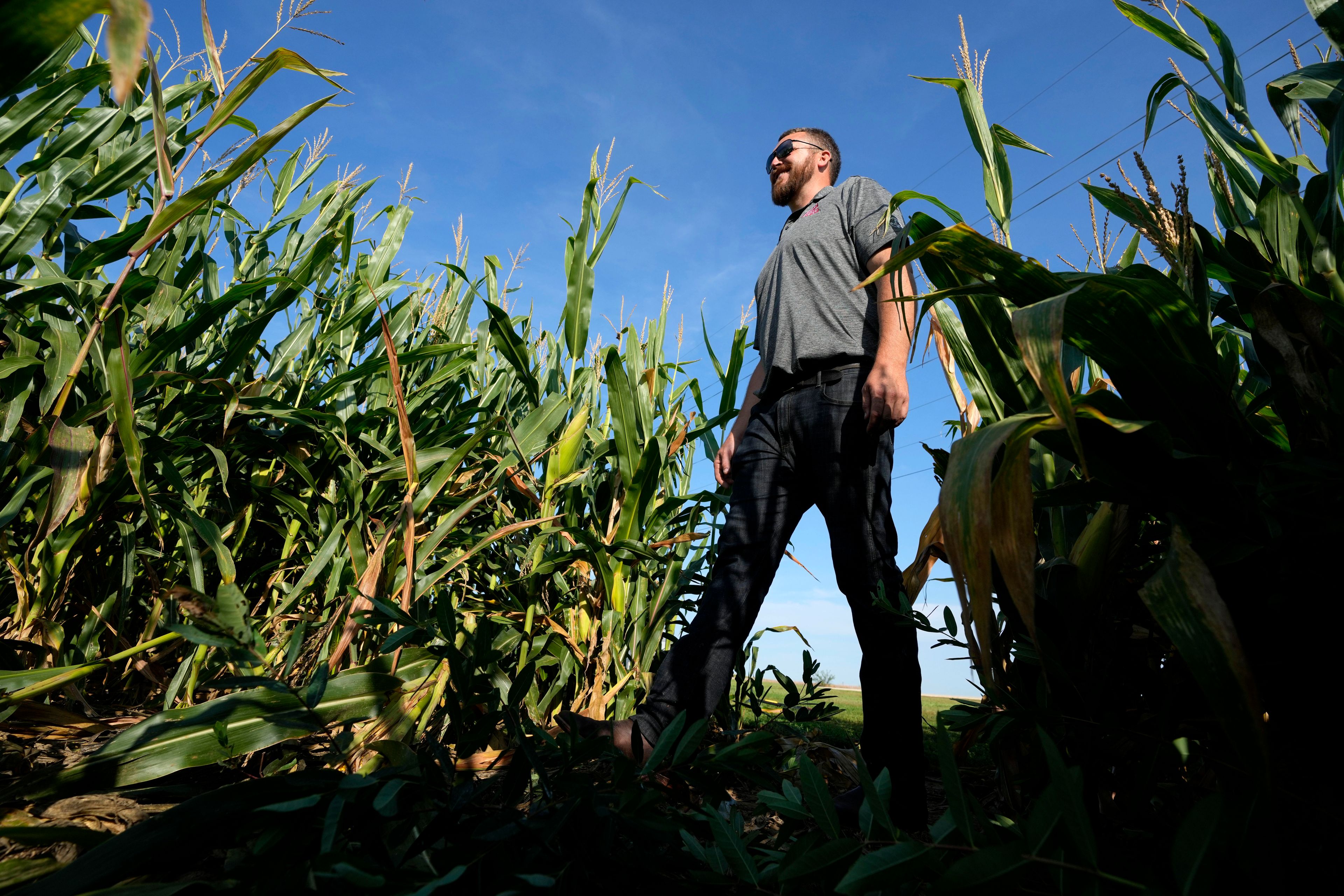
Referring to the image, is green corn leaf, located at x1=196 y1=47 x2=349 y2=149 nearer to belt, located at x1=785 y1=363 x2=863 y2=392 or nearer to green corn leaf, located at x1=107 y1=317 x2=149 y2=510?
green corn leaf, located at x1=107 y1=317 x2=149 y2=510

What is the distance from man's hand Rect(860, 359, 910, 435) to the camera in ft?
4.01

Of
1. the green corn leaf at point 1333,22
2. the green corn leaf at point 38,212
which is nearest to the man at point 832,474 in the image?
the green corn leaf at point 1333,22

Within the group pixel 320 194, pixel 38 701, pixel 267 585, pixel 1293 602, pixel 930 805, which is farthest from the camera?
pixel 320 194

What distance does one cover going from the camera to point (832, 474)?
4.21 feet

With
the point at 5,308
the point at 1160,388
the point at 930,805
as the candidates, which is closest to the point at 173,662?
the point at 5,308

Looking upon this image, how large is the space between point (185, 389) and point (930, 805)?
1667 millimetres

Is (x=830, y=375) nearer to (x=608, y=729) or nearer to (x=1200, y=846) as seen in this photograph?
(x=608, y=729)

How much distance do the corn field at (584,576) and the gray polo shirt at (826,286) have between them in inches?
13.6

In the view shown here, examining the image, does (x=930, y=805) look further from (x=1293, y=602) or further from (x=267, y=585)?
(x=267, y=585)

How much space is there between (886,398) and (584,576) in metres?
0.72

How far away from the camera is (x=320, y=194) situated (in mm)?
1771

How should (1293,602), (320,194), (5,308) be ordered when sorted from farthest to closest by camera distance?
(320,194) → (5,308) → (1293,602)

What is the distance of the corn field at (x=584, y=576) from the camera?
47cm

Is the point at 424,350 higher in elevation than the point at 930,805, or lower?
higher
